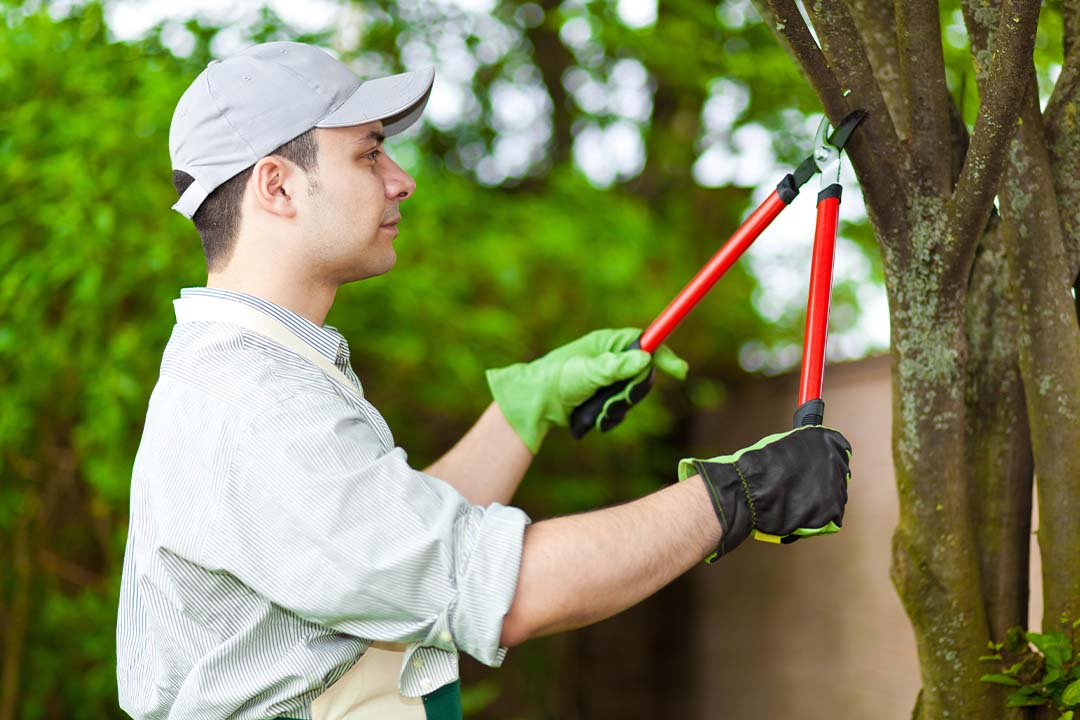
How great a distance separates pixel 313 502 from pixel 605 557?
385mm

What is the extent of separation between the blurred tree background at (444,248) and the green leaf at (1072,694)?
8.99 ft

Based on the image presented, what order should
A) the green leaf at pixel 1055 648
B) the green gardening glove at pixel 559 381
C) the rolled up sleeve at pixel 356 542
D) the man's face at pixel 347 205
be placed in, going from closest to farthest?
1. the rolled up sleeve at pixel 356 542
2. the green leaf at pixel 1055 648
3. the man's face at pixel 347 205
4. the green gardening glove at pixel 559 381

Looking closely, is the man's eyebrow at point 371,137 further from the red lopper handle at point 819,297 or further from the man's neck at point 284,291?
the red lopper handle at point 819,297

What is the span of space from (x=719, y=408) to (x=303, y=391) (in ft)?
13.1

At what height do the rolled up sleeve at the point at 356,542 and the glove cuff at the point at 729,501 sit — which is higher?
the glove cuff at the point at 729,501

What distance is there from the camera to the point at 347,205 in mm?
1757

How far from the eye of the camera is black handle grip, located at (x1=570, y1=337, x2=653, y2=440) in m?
2.39

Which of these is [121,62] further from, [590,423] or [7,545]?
[590,423]

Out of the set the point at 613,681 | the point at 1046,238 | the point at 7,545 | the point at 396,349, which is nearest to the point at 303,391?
the point at 1046,238

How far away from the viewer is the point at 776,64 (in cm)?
495

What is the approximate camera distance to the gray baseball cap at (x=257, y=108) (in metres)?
1.72

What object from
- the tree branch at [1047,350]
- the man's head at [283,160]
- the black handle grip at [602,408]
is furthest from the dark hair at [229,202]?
the tree branch at [1047,350]

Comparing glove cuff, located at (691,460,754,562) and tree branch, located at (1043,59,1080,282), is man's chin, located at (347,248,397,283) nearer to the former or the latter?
glove cuff, located at (691,460,754,562)

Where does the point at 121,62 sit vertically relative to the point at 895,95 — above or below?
below
